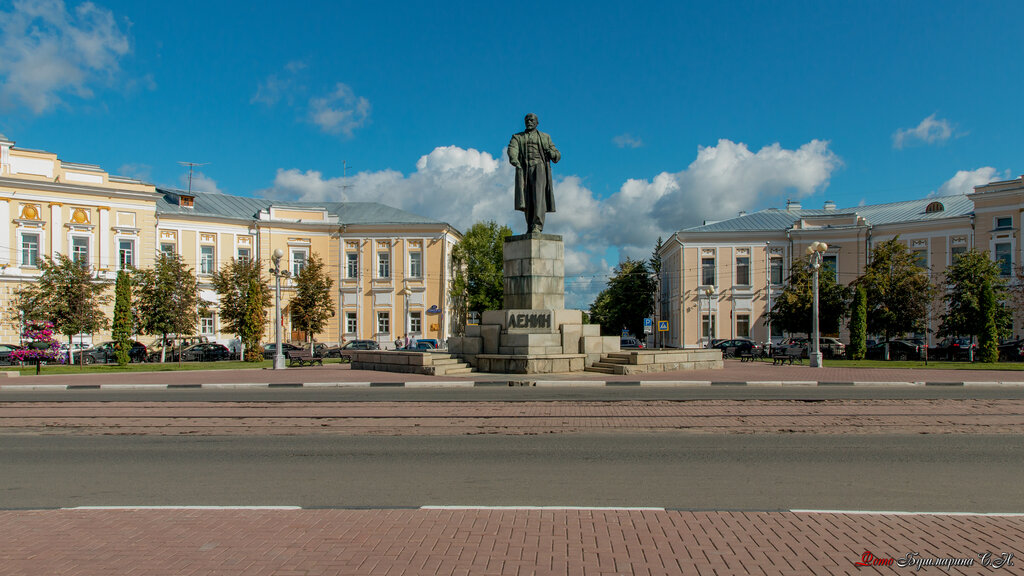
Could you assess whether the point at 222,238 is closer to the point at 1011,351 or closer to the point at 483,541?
the point at 483,541

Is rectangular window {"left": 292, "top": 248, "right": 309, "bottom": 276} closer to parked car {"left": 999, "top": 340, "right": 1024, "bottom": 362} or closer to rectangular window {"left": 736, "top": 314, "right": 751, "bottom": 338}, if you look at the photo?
rectangular window {"left": 736, "top": 314, "right": 751, "bottom": 338}

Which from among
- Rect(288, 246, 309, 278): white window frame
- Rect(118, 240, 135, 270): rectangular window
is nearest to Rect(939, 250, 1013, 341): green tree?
Rect(288, 246, 309, 278): white window frame

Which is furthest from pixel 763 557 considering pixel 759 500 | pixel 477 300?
pixel 477 300

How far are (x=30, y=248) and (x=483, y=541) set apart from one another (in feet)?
157

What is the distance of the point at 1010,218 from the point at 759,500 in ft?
162

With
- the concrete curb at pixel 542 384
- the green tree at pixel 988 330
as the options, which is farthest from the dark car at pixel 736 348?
the concrete curb at pixel 542 384

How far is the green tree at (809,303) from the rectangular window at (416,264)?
26731 mm

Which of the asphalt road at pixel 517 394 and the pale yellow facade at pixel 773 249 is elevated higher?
the pale yellow facade at pixel 773 249

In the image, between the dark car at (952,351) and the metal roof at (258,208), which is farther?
the metal roof at (258,208)

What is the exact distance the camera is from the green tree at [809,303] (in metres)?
Answer: 40.0

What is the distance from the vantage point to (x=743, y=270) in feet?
170

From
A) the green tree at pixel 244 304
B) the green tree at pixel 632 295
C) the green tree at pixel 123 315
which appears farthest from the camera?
the green tree at pixel 632 295

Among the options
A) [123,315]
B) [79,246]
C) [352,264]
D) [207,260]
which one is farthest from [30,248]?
[352,264]

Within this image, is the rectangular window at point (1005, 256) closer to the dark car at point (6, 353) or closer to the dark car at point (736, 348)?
the dark car at point (736, 348)
